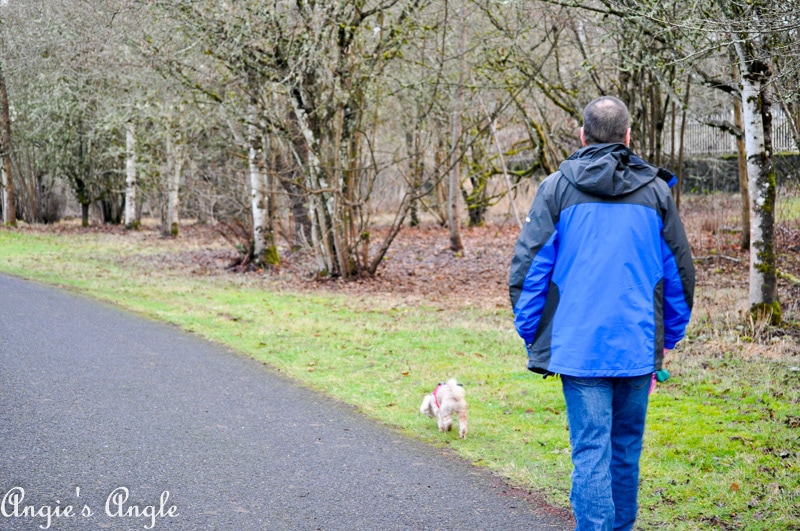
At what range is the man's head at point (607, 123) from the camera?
12.1 ft

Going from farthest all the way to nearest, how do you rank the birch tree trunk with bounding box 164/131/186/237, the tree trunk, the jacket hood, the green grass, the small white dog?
1. the birch tree trunk with bounding box 164/131/186/237
2. the tree trunk
3. the small white dog
4. the green grass
5. the jacket hood

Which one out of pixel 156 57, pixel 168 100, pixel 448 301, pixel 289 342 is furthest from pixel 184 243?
pixel 289 342

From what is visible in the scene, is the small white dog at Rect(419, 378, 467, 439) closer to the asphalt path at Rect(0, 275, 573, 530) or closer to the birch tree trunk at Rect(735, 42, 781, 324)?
the asphalt path at Rect(0, 275, 573, 530)

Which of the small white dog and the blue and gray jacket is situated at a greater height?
the blue and gray jacket

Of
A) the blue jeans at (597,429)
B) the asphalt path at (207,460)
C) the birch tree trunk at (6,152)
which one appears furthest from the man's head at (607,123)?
the birch tree trunk at (6,152)

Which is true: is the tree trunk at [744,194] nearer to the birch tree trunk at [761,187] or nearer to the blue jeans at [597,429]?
the birch tree trunk at [761,187]

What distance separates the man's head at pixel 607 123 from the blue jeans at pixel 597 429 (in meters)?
1.12

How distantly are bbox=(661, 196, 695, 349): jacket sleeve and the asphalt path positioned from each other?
5.02ft

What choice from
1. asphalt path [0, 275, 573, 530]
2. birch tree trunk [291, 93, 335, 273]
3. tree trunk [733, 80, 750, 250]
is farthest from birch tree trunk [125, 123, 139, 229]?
asphalt path [0, 275, 573, 530]

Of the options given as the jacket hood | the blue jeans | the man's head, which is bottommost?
the blue jeans

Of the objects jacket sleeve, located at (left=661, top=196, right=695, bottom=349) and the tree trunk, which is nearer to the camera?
jacket sleeve, located at (left=661, top=196, right=695, bottom=349)

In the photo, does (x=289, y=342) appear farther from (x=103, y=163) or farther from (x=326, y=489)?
(x=103, y=163)

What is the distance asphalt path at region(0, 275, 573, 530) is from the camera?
4.56 metres

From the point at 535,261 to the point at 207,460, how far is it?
311 cm
